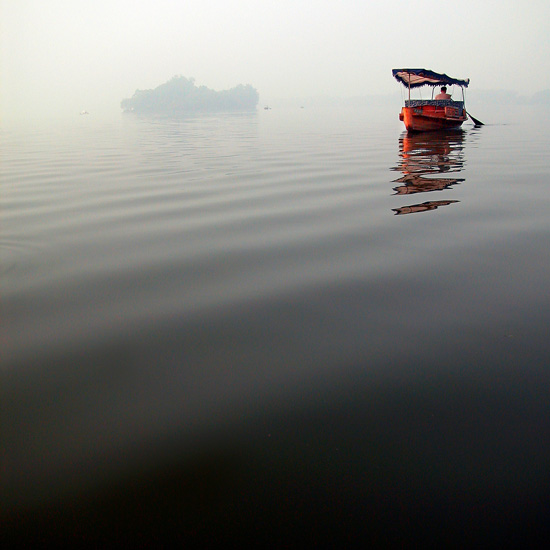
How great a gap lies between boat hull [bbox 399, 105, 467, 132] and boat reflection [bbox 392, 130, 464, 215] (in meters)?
5.85

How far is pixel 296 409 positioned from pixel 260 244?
311 cm

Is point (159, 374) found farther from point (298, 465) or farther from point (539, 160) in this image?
point (539, 160)

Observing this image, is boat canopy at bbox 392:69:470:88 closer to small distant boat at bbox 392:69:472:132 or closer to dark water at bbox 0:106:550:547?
small distant boat at bbox 392:69:472:132

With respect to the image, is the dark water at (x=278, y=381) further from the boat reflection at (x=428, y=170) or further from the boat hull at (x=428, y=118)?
the boat hull at (x=428, y=118)

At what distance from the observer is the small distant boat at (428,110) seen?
76.7 feet

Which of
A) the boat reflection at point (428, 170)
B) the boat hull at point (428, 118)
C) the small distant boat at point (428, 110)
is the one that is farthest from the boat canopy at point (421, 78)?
the boat reflection at point (428, 170)

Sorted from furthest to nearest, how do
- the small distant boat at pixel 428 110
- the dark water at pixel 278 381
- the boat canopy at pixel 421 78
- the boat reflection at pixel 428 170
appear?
the boat canopy at pixel 421 78 → the small distant boat at pixel 428 110 → the boat reflection at pixel 428 170 → the dark water at pixel 278 381

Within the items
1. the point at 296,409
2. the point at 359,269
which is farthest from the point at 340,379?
the point at 359,269

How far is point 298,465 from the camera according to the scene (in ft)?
6.59

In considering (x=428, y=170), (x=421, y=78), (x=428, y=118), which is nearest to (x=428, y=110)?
(x=428, y=118)

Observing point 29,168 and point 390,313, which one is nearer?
point 390,313

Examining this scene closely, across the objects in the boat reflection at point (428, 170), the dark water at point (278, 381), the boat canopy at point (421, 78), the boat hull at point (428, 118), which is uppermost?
the boat canopy at point (421, 78)

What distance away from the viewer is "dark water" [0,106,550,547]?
1.78m

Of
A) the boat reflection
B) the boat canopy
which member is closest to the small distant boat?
the boat canopy
